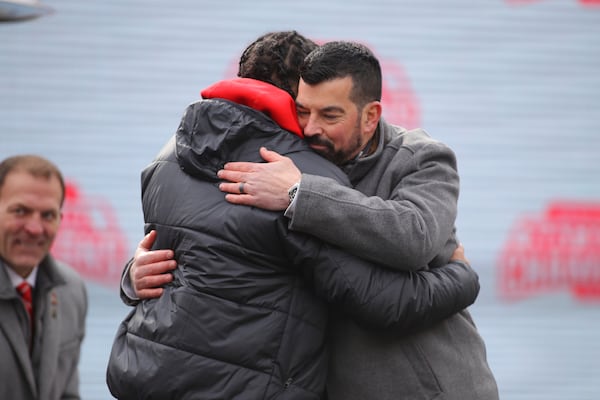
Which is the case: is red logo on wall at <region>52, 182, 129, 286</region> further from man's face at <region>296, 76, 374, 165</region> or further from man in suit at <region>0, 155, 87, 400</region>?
man's face at <region>296, 76, 374, 165</region>

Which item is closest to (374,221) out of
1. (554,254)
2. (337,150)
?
(337,150)

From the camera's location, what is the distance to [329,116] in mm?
2783

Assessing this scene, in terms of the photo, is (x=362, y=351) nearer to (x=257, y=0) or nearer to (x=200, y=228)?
(x=200, y=228)

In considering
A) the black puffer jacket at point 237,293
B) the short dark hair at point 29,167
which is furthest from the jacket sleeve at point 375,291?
the short dark hair at point 29,167

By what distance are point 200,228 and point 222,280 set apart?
0.17 m

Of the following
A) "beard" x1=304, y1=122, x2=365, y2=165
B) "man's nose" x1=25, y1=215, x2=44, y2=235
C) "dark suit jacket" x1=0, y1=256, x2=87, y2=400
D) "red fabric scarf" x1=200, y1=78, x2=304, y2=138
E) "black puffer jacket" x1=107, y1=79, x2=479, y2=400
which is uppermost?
"red fabric scarf" x1=200, y1=78, x2=304, y2=138

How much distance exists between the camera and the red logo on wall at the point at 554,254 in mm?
7043

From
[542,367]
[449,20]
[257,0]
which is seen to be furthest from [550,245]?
[257,0]

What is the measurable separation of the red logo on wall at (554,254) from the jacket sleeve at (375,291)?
175 inches

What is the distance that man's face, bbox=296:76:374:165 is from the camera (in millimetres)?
2758

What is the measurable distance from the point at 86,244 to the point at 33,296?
220 cm

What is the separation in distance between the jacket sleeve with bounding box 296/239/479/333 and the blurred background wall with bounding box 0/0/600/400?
4368mm

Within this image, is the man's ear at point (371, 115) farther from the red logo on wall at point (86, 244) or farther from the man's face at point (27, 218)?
the red logo on wall at point (86, 244)

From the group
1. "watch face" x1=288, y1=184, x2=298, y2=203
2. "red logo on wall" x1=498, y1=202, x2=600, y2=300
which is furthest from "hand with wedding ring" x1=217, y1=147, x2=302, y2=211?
"red logo on wall" x1=498, y1=202, x2=600, y2=300
